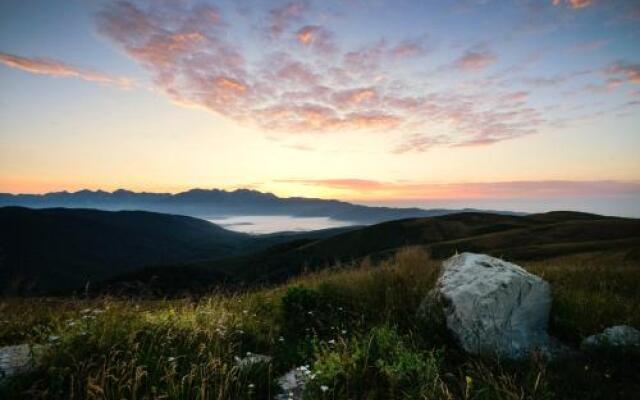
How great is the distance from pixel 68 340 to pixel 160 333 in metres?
1.28

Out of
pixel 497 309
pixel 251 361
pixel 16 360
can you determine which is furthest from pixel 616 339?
pixel 16 360

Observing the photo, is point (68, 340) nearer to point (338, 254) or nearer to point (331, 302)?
point (331, 302)

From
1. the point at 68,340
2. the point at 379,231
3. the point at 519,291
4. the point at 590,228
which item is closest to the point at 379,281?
the point at 519,291

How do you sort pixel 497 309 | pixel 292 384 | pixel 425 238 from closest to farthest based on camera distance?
pixel 292 384 → pixel 497 309 → pixel 425 238

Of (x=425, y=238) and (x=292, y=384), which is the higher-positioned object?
(x=292, y=384)

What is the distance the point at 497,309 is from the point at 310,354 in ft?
11.3

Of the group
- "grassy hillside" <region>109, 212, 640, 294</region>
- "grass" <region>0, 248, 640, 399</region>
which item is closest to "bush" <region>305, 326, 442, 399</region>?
"grass" <region>0, 248, 640, 399</region>

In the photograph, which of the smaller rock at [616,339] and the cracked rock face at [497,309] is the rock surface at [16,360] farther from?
the smaller rock at [616,339]

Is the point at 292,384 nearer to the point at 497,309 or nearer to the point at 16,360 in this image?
the point at 16,360

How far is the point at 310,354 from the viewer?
267 inches

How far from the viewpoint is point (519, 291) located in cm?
748

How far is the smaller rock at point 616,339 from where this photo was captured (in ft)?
20.8

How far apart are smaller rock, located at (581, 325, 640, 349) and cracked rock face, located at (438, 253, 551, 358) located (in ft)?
2.27

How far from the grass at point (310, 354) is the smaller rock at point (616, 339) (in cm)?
19
